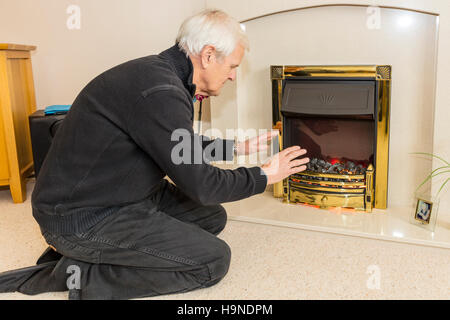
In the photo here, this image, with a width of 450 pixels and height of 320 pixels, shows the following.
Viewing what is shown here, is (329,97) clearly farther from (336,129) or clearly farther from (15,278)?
(15,278)

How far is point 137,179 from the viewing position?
1.57 m

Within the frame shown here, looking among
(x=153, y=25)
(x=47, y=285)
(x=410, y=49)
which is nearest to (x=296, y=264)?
(x=47, y=285)

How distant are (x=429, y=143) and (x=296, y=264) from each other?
89 centimetres

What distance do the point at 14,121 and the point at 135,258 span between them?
1.43 metres

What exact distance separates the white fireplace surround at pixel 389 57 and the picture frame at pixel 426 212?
61 millimetres

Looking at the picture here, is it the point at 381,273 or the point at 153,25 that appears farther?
the point at 153,25

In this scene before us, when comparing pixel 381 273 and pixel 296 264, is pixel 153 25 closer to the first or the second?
pixel 296 264

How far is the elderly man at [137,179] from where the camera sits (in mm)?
1431


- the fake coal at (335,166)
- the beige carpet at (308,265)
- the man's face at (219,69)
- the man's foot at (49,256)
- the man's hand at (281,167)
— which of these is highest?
the man's face at (219,69)

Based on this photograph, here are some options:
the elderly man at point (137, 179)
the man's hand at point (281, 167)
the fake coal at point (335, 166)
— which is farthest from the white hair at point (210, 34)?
the fake coal at point (335, 166)

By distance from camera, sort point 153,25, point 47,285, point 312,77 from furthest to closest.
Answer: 1. point 153,25
2. point 312,77
3. point 47,285

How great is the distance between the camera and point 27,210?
99.0 inches

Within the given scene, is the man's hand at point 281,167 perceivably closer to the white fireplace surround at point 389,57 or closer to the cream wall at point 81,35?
the white fireplace surround at point 389,57
